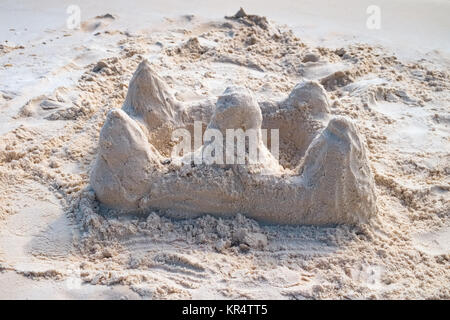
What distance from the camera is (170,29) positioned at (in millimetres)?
4469

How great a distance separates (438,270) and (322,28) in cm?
306

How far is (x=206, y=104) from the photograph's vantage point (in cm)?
276

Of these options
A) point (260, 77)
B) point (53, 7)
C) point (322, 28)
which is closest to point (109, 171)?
point (260, 77)

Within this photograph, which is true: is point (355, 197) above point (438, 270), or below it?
above

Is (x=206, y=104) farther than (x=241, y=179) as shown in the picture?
Yes

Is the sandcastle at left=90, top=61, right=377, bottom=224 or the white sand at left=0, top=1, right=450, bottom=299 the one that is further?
the sandcastle at left=90, top=61, right=377, bottom=224

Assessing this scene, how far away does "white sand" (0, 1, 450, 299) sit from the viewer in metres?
1.96

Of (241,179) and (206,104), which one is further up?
(206,104)

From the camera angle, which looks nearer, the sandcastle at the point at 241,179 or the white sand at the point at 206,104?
the white sand at the point at 206,104

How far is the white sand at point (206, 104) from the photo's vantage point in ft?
6.42

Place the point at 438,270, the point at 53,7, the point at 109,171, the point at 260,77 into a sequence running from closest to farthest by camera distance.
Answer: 1. the point at 438,270
2. the point at 109,171
3. the point at 260,77
4. the point at 53,7
